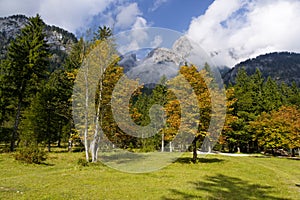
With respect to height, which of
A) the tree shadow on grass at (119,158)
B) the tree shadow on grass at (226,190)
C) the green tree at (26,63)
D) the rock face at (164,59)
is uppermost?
the green tree at (26,63)

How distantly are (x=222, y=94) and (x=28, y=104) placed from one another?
26530 mm

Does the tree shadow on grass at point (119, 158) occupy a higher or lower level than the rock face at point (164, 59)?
lower

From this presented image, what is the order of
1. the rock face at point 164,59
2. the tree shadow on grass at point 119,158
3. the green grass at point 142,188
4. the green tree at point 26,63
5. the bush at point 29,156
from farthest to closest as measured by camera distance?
the green tree at point 26,63
the tree shadow on grass at point 119,158
the bush at point 29,156
the rock face at point 164,59
the green grass at point 142,188

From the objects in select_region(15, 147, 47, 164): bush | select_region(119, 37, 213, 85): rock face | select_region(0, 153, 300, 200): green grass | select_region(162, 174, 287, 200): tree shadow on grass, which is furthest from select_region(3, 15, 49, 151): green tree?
select_region(162, 174, 287, 200): tree shadow on grass

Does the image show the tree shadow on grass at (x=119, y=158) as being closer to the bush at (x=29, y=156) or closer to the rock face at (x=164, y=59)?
the bush at (x=29, y=156)

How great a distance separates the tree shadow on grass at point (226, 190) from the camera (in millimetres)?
11289

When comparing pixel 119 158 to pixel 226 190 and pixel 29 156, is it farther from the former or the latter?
pixel 226 190

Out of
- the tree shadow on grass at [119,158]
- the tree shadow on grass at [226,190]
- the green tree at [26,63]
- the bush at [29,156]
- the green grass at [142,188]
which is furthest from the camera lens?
the green tree at [26,63]

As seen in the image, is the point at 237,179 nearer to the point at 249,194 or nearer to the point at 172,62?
the point at 249,194

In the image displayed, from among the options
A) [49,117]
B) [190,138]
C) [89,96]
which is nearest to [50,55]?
[49,117]

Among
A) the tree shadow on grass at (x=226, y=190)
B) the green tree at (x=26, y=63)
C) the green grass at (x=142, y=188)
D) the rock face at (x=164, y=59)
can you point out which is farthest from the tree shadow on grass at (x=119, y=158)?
the green tree at (x=26, y=63)

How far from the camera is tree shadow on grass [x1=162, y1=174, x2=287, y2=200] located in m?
11.3

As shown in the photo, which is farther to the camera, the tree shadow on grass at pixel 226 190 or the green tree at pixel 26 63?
the green tree at pixel 26 63

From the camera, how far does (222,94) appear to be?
23531 millimetres
